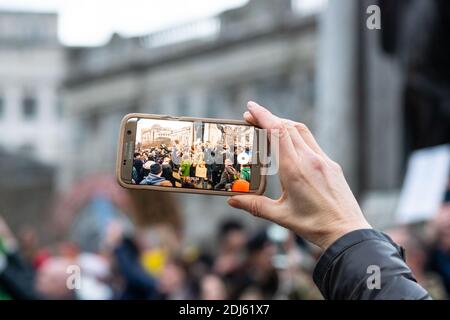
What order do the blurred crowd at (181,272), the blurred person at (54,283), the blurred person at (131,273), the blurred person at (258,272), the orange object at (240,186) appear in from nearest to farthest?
the orange object at (240,186) < the blurred crowd at (181,272) < the blurred person at (258,272) < the blurred person at (54,283) < the blurred person at (131,273)

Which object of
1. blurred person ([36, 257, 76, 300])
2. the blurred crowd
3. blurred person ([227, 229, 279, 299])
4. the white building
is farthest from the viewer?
the white building

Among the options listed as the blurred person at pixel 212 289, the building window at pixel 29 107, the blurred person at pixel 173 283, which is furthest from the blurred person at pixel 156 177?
the building window at pixel 29 107

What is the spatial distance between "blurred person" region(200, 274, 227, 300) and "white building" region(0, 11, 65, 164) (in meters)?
49.1

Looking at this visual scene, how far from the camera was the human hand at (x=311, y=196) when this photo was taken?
6.89ft

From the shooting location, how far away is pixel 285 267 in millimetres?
6750

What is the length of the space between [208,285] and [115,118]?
125 feet

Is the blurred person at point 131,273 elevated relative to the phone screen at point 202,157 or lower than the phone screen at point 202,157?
lower

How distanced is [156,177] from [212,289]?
14.6ft

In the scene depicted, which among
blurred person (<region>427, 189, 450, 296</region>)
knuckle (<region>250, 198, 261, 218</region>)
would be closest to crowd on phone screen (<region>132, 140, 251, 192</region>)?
knuckle (<region>250, 198, 261, 218</region>)

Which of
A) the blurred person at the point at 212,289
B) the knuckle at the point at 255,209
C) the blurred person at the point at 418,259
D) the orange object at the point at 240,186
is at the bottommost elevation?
the blurred person at the point at 212,289

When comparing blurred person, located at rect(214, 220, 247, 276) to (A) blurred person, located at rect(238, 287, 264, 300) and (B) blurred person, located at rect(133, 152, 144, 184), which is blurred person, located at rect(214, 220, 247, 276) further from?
(B) blurred person, located at rect(133, 152, 144, 184)

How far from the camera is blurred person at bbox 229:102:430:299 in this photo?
2004mm

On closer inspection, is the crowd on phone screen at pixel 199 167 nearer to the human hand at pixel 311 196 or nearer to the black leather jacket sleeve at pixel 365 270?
the human hand at pixel 311 196

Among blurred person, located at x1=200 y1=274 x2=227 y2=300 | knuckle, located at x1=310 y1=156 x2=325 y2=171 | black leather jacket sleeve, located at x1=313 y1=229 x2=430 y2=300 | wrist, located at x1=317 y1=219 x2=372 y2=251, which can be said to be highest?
knuckle, located at x1=310 y1=156 x2=325 y2=171
